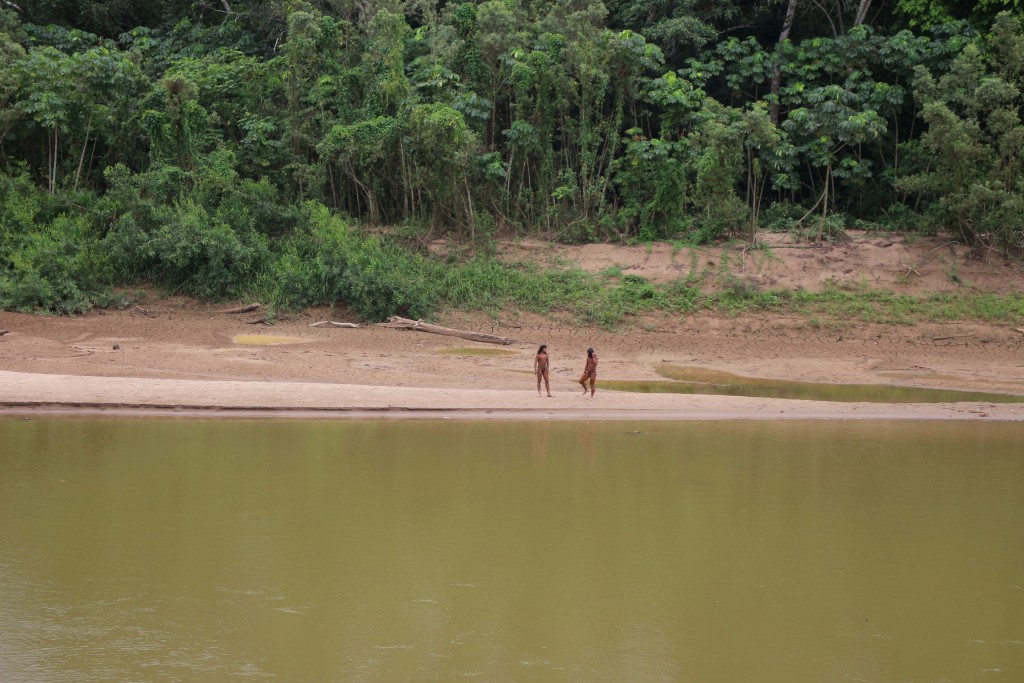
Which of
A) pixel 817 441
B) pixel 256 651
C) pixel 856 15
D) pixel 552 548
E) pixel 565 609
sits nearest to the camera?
pixel 256 651

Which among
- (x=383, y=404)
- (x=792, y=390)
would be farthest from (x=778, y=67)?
(x=383, y=404)

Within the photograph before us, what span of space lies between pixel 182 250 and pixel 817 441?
15029 millimetres

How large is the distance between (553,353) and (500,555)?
11.2 meters

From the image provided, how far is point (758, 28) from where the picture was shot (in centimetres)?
2980

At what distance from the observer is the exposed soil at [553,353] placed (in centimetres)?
1562

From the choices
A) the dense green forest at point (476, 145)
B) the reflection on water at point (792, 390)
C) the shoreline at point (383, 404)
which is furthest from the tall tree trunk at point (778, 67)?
the shoreline at point (383, 404)

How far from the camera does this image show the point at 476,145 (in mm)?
24859

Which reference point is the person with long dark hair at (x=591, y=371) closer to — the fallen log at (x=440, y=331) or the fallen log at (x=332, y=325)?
the fallen log at (x=440, y=331)

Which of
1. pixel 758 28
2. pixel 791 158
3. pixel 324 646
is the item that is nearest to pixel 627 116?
pixel 791 158

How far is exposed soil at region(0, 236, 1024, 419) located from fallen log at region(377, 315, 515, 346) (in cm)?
27

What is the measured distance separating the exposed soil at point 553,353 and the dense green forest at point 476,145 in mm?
971

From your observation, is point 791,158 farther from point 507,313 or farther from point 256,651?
point 256,651

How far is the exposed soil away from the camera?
15.6m

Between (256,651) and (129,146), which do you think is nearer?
(256,651)
